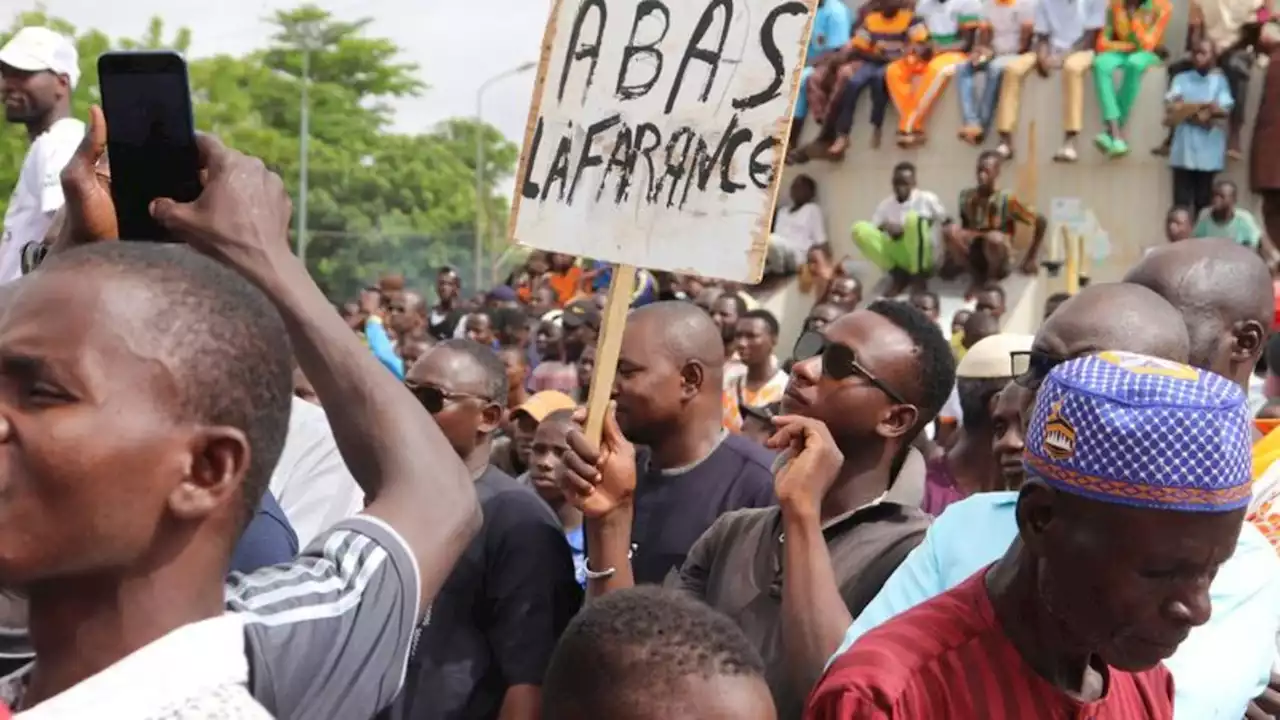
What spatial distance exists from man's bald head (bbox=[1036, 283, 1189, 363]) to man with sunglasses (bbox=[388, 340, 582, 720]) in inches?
57.0

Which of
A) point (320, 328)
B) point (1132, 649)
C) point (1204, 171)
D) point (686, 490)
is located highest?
point (320, 328)

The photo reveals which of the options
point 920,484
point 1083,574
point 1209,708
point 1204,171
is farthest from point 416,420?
point 1204,171

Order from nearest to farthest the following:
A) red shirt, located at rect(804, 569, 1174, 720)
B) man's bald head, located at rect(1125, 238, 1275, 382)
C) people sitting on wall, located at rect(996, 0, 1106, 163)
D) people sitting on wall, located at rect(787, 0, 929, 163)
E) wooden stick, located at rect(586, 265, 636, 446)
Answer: red shirt, located at rect(804, 569, 1174, 720), wooden stick, located at rect(586, 265, 636, 446), man's bald head, located at rect(1125, 238, 1275, 382), people sitting on wall, located at rect(996, 0, 1106, 163), people sitting on wall, located at rect(787, 0, 929, 163)

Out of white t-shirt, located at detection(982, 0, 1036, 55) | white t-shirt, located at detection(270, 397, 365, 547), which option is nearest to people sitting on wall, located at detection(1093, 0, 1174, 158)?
white t-shirt, located at detection(982, 0, 1036, 55)

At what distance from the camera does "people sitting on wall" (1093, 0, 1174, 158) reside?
15773mm

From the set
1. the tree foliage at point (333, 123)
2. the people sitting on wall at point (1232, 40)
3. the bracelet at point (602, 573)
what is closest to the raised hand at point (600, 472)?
the bracelet at point (602, 573)

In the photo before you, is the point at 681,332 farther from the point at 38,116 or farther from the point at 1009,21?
the point at 1009,21

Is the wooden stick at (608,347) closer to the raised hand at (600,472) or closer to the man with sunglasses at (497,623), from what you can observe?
the raised hand at (600,472)

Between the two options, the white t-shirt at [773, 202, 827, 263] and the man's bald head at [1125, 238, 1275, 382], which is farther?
the white t-shirt at [773, 202, 827, 263]

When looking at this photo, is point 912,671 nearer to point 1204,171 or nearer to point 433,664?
point 433,664

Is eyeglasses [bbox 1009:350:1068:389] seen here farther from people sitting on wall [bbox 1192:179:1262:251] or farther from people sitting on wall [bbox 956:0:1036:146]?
people sitting on wall [bbox 956:0:1036:146]

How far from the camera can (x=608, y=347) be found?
3664mm

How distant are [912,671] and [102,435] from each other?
1.11 m

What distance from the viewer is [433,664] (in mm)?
4258
